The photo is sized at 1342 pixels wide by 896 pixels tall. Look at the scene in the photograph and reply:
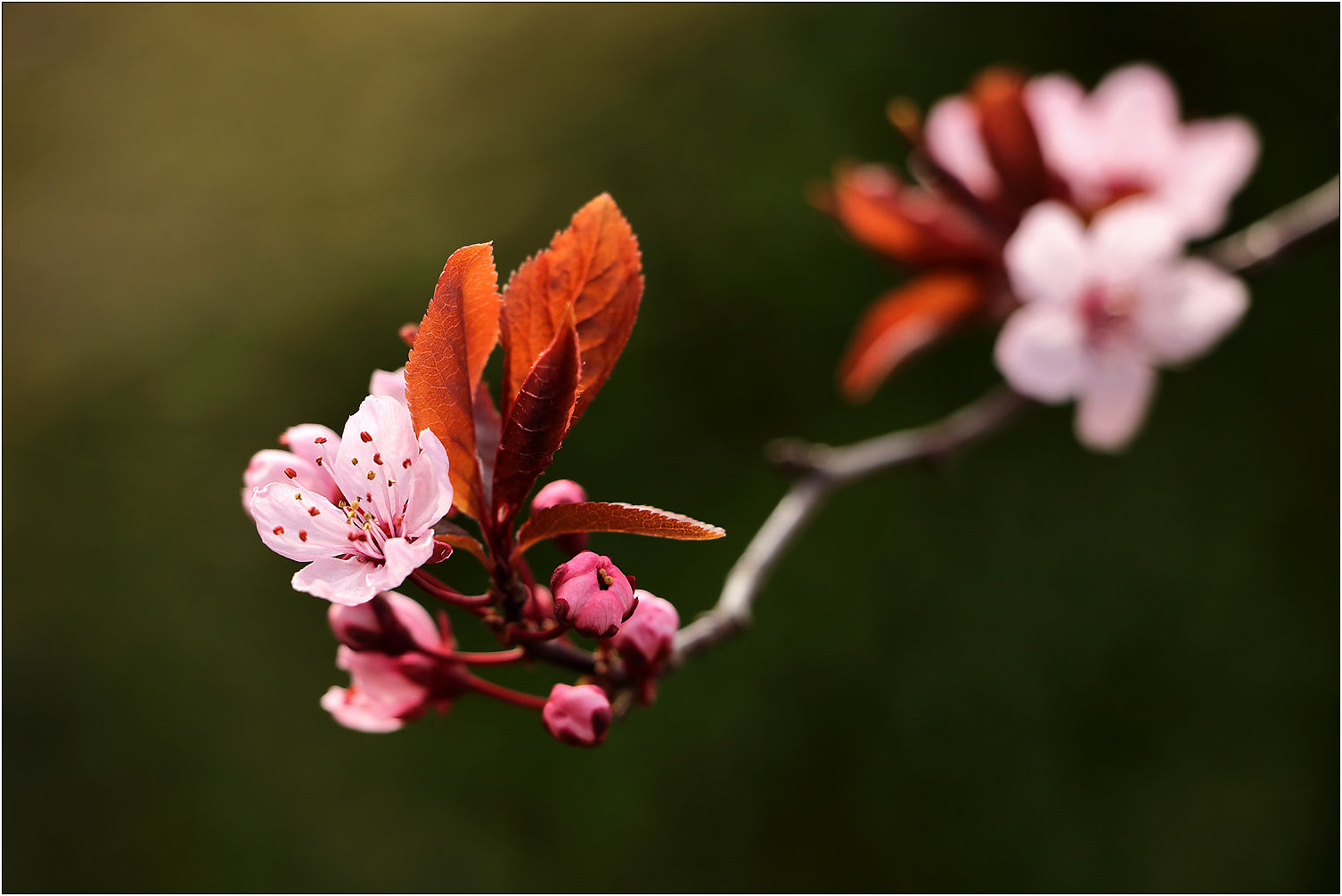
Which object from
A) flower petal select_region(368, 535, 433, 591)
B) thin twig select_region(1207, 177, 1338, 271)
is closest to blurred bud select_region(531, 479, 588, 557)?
flower petal select_region(368, 535, 433, 591)

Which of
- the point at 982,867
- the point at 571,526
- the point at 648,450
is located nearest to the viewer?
the point at 571,526

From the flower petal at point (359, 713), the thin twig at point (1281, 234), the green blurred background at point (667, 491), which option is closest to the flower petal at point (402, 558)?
the flower petal at point (359, 713)

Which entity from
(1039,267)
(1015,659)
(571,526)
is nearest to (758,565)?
(571,526)

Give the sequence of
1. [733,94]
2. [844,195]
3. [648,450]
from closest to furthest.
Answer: [844,195] < [648,450] < [733,94]

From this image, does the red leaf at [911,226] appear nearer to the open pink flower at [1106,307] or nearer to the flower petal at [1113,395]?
the open pink flower at [1106,307]

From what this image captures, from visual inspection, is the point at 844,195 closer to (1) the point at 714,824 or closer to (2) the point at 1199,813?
(1) the point at 714,824

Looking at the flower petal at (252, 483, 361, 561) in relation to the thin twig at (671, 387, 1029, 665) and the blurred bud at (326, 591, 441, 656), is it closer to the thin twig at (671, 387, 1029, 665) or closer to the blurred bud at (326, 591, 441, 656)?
the blurred bud at (326, 591, 441, 656)
